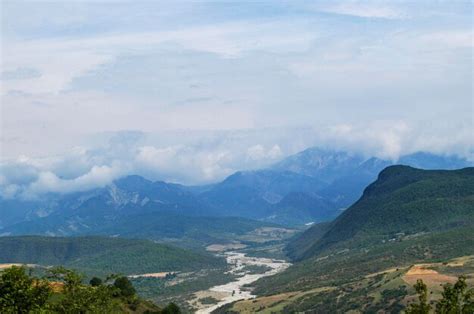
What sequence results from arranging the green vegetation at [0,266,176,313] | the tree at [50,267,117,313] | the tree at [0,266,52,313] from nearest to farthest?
the tree at [0,266,52,313]
the green vegetation at [0,266,176,313]
the tree at [50,267,117,313]

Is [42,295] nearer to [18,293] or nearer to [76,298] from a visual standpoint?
[18,293]

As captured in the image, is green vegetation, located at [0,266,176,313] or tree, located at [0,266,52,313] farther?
green vegetation, located at [0,266,176,313]

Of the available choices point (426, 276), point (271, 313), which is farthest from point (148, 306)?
A: point (426, 276)

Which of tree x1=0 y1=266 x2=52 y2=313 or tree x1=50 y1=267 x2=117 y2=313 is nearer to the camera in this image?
tree x1=0 y1=266 x2=52 y2=313

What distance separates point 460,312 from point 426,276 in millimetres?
124547

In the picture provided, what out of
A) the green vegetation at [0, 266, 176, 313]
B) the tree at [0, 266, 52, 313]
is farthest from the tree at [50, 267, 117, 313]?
the tree at [0, 266, 52, 313]

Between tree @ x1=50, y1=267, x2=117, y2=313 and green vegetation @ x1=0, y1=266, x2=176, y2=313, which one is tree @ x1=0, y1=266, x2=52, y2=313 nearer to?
green vegetation @ x1=0, y1=266, x2=176, y2=313

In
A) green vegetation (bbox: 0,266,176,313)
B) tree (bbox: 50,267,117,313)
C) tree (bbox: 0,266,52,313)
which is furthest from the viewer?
tree (bbox: 50,267,117,313)

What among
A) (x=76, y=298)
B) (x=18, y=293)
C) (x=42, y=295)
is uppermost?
(x=18, y=293)

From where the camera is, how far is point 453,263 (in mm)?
199750

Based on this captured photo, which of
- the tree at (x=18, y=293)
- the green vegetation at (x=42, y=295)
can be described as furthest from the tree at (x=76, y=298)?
the tree at (x=18, y=293)

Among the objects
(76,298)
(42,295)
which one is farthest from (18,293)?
(76,298)

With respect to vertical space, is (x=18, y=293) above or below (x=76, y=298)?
above

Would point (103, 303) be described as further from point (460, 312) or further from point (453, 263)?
point (453, 263)
